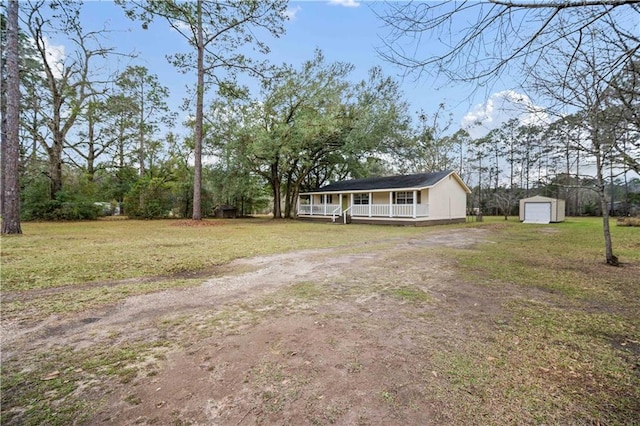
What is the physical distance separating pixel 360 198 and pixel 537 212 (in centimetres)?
A: 1345

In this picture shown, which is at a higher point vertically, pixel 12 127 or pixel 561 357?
pixel 12 127

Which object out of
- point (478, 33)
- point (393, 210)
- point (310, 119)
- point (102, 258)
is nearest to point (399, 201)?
point (393, 210)

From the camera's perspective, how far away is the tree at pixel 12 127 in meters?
8.95

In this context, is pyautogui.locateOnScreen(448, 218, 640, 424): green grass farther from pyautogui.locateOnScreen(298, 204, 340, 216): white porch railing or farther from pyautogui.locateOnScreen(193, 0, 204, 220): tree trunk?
pyautogui.locateOnScreen(298, 204, 340, 216): white porch railing

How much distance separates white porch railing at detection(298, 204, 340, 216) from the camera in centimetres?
2225

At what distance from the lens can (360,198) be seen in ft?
72.0

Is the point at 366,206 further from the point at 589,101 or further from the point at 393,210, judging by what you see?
the point at 589,101

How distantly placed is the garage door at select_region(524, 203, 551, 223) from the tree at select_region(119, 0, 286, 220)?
21.7m

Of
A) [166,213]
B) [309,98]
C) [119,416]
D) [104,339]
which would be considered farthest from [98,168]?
[119,416]

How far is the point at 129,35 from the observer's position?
14.9m

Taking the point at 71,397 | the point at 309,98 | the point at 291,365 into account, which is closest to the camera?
the point at 71,397

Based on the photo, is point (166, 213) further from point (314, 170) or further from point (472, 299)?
point (472, 299)

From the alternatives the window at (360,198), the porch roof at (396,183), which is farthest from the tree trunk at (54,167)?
the window at (360,198)

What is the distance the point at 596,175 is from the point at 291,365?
7.31m
